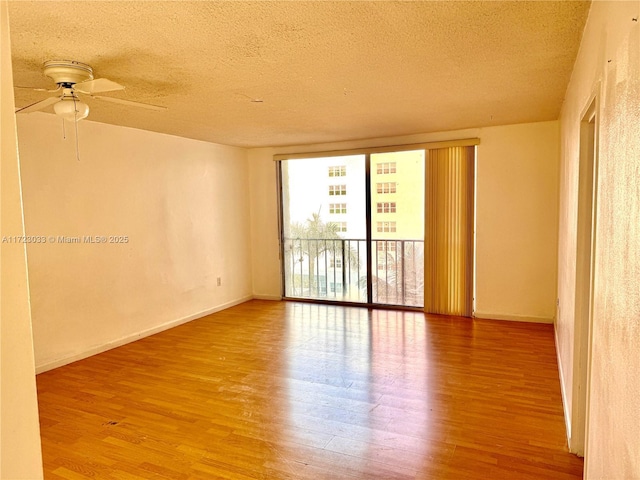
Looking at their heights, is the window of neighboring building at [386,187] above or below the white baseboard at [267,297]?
above

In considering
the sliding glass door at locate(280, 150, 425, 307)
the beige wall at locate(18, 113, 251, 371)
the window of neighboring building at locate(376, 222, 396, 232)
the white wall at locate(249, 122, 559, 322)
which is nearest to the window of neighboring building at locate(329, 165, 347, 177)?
the sliding glass door at locate(280, 150, 425, 307)

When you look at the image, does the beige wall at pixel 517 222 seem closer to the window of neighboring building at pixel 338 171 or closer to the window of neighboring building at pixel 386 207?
the window of neighboring building at pixel 386 207

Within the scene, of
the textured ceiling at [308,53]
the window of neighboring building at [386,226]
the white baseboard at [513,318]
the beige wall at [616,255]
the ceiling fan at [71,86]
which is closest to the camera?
the beige wall at [616,255]

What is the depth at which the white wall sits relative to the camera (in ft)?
16.2

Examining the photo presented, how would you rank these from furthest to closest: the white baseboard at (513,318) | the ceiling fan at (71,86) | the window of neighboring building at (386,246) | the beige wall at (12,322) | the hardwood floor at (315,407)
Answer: the window of neighboring building at (386,246), the white baseboard at (513,318), the ceiling fan at (71,86), the hardwood floor at (315,407), the beige wall at (12,322)

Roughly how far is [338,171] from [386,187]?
2.65 feet

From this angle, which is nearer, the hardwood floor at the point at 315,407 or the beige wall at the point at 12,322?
the beige wall at the point at 12,322

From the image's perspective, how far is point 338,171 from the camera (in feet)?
20.6

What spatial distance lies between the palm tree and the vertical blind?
1.29 m

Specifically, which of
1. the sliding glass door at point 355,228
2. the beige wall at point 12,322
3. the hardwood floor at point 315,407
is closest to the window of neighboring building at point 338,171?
the sliding glass door at point 355,228

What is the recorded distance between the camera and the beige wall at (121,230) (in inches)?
151

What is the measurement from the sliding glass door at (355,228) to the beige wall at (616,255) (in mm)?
4106

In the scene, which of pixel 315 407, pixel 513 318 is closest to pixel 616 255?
pixel 315 407

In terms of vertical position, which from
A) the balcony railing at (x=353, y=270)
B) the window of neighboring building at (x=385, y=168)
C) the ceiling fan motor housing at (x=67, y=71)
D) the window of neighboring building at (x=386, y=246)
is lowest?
the balcony railing at (x=353, y=270)
